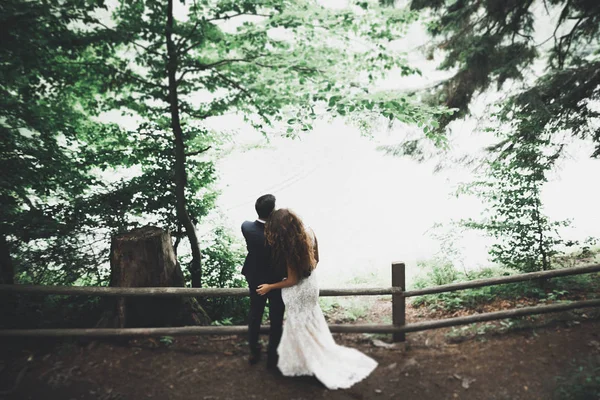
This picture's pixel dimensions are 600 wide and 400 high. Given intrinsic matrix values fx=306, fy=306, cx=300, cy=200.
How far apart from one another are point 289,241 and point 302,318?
101cm

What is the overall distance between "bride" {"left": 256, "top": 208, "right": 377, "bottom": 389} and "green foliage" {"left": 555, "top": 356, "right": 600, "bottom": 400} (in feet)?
6.39

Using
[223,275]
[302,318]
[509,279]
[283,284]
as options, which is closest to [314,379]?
[302,318]

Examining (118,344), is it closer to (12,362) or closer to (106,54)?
(12,362)

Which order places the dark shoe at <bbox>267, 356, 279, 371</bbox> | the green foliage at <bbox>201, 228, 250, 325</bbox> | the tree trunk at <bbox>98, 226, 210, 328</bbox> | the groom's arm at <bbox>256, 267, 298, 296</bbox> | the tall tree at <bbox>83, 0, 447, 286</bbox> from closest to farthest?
1. the groom's arm at <bbox>256, 267, 298, 296</bbox>
2. the dark shoe at <bbox>267, 356, 279, 371</bbox>
3. the tree trunk at <bbox>98, 226, 210, 328</bbox>
4. the tall tree at <bbox>83, 0, 447, 286</bbox>
5. the green foliage at <bbox>201, 228, 250, 325</bbox>

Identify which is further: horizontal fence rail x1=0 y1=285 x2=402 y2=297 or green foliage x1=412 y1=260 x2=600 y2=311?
green foliage x1=412 y1=260 x2=600 y2=311

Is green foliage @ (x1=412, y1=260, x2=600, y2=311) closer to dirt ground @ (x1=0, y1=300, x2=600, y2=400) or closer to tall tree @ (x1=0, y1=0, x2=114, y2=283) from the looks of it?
dirt ground @ (x1=0, y1=300, x2=600, y2=400)

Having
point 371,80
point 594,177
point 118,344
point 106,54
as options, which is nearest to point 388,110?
point 371,80

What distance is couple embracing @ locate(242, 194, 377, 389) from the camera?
332cm

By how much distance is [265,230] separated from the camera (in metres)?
3.32

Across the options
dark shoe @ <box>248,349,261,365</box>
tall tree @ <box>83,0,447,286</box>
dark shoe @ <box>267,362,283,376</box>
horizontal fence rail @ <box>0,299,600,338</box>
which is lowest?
dark shoe @ <box>267,362,283,376</box>

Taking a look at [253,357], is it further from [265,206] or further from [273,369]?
[265,206]

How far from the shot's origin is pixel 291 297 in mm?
3514

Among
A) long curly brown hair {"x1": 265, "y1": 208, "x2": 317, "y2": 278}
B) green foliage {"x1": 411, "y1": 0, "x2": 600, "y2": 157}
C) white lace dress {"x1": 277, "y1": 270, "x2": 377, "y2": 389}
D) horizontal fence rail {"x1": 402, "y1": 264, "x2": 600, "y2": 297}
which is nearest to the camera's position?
long curly brown hair {"x1": 265, "y1": 208, "x2": 317, "y2": 278}

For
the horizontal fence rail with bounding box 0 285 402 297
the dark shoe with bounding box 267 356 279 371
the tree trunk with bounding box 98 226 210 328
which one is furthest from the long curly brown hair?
the tree trunk with bounding box 98 226 210 328
